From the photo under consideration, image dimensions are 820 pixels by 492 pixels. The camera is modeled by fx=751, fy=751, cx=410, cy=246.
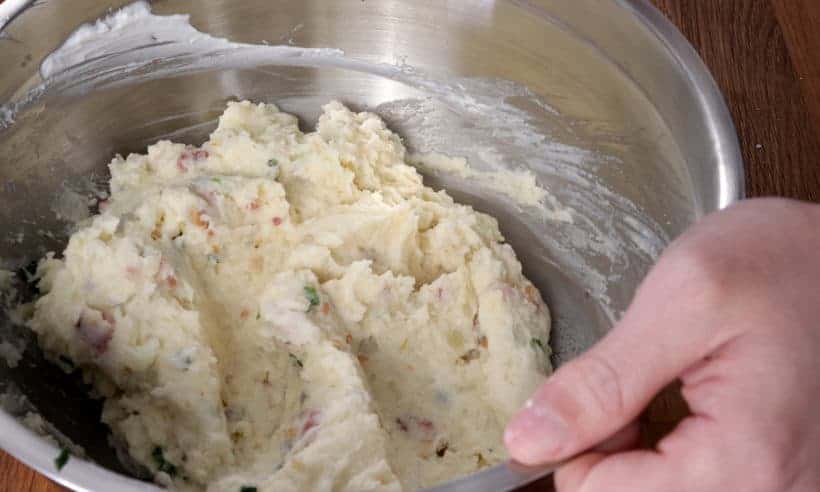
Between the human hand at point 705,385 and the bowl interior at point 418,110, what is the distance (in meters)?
0.48

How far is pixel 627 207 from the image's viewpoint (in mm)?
1727

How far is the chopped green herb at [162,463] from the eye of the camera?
1492 millimetres

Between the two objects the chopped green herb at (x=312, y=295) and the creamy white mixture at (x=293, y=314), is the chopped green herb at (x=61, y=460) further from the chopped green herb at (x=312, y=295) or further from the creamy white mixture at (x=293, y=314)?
the chopped green herb at (x=312, y=295)

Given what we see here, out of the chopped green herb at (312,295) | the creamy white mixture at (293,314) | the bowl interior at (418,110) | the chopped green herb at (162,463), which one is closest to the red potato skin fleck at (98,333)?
the creamy white mixture at (293,314)

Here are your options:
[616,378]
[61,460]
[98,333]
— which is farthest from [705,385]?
[98,333]

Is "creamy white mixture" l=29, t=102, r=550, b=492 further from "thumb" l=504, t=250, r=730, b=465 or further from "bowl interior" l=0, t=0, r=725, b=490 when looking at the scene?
"thumb" l=504, t=250, r=730, b=465

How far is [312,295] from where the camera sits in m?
1.66

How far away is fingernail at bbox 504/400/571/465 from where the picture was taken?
0.93m

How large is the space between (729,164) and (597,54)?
18.1 inches

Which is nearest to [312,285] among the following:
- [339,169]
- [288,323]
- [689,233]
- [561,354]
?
[288,323]

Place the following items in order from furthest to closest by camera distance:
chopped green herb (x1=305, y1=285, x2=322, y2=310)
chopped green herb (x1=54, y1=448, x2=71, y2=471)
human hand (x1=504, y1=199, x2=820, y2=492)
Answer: chopped green herb (x1=305, y1=285, x2=322, y2=310)
chopped green herb (x1=54, y1=448, x2=71, y2=471)
human hand (x1=504, y1=199, x2=820, y2=492)

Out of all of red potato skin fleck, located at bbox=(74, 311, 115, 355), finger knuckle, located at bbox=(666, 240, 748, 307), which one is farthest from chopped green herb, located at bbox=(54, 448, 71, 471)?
finger knuckle, located at bbox=(666, 240, 748, 307)

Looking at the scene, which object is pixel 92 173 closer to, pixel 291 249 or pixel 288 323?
Result: pixel 291 249

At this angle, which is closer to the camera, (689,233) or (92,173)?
(689,233)
